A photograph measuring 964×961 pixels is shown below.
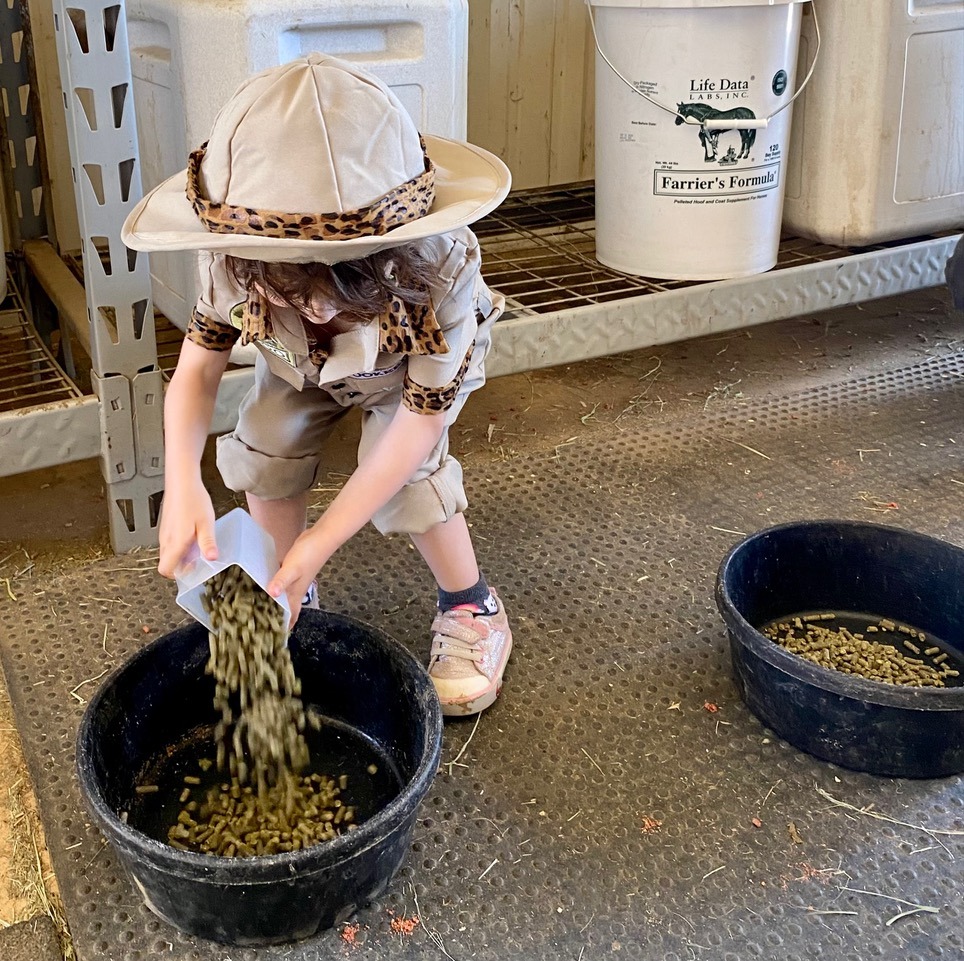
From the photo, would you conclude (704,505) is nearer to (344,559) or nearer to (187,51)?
(344,559)

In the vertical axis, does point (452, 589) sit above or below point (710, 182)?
below

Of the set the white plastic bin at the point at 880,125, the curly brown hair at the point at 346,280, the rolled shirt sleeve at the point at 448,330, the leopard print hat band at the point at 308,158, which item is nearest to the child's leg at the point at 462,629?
the rolled shirt sleeve at the point at 448,330

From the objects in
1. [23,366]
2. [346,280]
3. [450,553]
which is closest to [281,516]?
[450,553]

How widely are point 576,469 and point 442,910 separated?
89 cm

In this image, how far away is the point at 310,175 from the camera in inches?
33.7

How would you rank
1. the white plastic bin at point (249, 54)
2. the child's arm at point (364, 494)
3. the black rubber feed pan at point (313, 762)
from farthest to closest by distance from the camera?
the white plastic bin at point (249, 54) < the child's arm at point (364, 494) < the black rubber feed pan at point (313, 762)

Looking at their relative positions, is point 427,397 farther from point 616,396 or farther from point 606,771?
point 616,396

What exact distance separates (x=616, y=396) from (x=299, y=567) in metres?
1.20

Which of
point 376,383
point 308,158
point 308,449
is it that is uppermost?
point 308,158

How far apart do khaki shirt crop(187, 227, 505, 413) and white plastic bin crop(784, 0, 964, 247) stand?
113 centimetres

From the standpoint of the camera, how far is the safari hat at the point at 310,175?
0.85 meters

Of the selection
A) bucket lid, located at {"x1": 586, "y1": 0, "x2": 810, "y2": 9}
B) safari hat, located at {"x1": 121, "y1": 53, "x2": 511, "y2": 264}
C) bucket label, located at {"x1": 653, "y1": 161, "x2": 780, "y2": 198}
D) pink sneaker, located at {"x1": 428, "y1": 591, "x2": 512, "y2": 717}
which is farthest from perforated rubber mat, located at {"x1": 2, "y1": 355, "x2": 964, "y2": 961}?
bucket lid, located at {"x1": 586, "y1": 0, "x2": 810, "y2": 9}

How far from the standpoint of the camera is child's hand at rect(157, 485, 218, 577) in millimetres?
939

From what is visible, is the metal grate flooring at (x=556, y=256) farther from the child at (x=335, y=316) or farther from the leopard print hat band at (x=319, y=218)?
the leopard print hat band at (x=319, y=218)
